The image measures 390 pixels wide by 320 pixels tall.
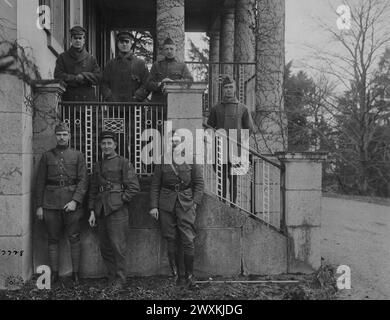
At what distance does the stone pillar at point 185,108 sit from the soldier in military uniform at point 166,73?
0.32 m

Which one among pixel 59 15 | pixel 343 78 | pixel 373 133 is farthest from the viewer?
pixel 373 133

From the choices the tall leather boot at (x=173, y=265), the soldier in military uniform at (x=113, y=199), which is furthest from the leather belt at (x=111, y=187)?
the tall leather boot at (x=173, y=265)

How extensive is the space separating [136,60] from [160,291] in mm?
3225

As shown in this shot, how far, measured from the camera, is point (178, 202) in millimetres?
5684

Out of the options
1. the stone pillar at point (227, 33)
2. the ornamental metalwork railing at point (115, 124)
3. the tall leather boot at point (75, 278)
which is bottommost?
the tall leather boot at point (75, 278)

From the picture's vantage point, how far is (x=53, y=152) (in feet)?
18.4

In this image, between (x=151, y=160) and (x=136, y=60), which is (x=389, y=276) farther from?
(x=136, y=60)

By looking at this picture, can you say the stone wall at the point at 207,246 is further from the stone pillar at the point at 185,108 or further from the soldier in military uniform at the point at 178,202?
the stone pillar at the point at 185,108

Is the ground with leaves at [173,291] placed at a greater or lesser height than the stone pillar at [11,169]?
lesser

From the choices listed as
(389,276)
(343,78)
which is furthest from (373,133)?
(389,276)

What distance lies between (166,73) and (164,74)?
37mm

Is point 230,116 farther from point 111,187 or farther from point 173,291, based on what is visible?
point 173,291

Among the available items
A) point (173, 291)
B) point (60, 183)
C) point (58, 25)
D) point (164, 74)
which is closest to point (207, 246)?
point (173, 291)

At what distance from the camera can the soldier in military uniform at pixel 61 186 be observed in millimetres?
5547
